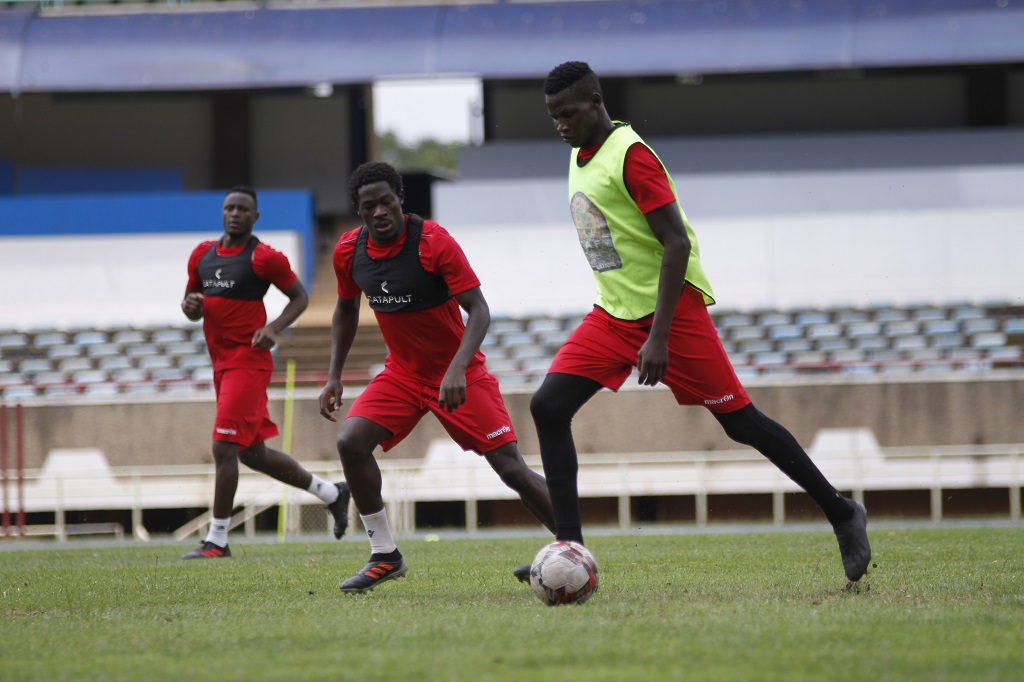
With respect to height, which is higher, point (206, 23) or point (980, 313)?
point (206, 23)

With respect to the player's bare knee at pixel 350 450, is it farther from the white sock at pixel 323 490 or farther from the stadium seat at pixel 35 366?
the stadium seat at pixel 35 366

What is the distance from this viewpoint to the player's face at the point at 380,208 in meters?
6.17

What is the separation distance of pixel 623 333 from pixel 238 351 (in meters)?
4.12

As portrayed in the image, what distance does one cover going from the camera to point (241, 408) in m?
9.11

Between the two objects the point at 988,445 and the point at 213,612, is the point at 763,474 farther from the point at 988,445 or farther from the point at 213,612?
the point at 213,612

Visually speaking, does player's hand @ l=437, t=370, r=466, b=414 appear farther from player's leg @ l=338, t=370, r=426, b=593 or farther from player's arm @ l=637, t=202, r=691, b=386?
player's arm @ l=637, t=202, r=691, b=386

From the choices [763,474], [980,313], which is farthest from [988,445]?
[980,313]

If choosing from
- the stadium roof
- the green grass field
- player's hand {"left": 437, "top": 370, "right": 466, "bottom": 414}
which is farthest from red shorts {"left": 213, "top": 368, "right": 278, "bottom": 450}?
the stadium roof

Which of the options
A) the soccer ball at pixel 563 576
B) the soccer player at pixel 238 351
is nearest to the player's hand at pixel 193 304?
the soccer player at pixel 238 351

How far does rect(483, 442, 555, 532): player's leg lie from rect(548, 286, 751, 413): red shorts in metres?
0.75

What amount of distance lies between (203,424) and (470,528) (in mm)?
4885

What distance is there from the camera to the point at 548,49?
26578 mm

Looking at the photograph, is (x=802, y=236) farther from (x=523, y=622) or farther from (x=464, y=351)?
(x=523, y=622)

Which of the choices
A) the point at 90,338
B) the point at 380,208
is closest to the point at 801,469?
the point at 380,208
